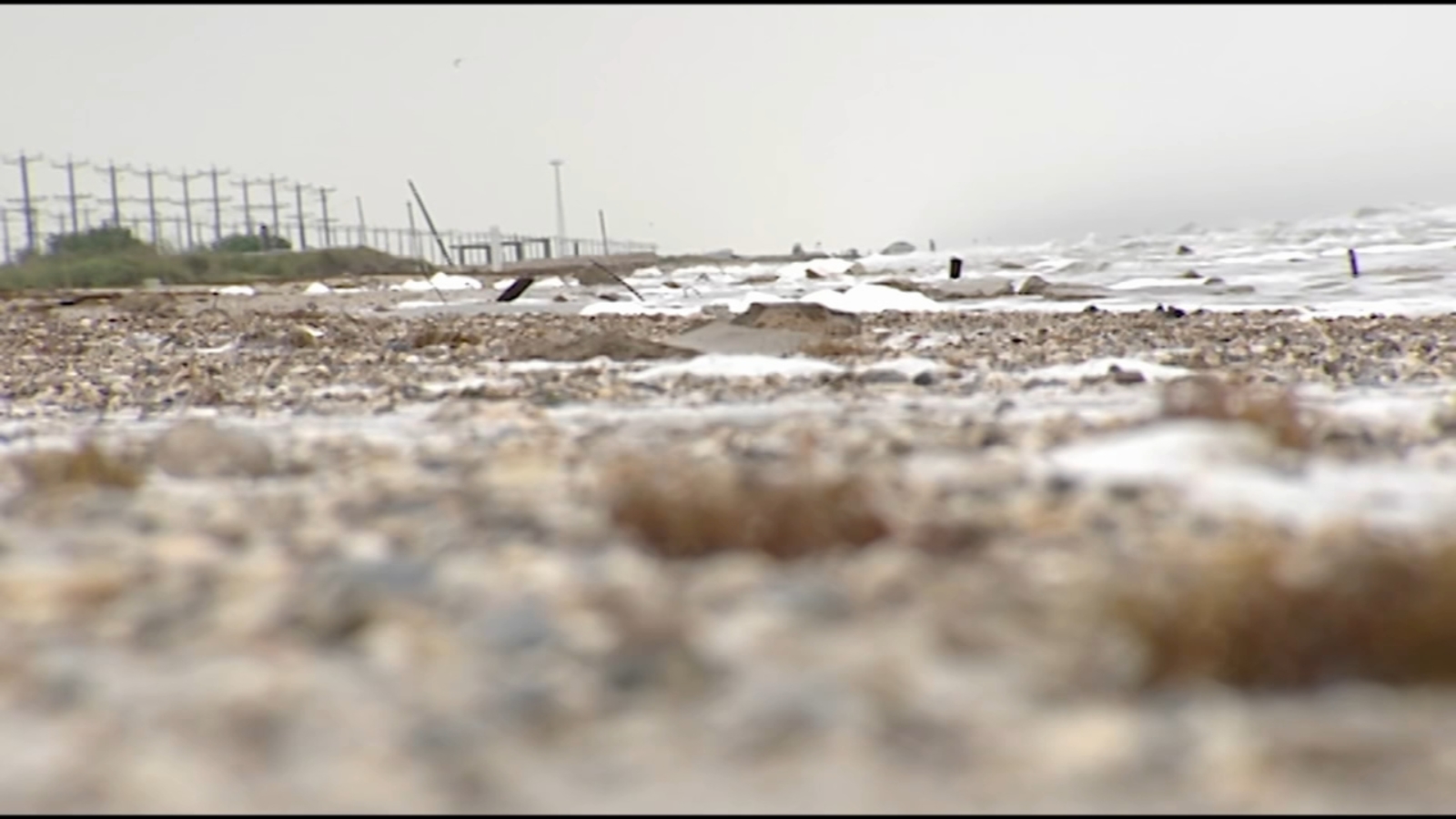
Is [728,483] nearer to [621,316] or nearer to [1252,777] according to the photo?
[1252,777]

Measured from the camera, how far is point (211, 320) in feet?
45.5

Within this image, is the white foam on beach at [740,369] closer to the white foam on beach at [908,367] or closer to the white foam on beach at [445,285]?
the white foam on beach at [908,367]

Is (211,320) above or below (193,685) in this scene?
above

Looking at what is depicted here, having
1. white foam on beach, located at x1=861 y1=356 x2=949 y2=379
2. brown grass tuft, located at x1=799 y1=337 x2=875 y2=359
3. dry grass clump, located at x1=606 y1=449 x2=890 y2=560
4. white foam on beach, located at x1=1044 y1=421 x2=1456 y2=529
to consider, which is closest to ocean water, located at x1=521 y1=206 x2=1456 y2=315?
brown grass tuft, located at x1=799 y1=337 x2=875 y2=359

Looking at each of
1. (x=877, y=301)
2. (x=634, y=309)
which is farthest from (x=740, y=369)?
(x=634, y=309)

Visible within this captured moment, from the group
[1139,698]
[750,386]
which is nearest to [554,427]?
[750,386]

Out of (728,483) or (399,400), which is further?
(399,400)

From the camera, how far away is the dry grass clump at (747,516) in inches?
95.0

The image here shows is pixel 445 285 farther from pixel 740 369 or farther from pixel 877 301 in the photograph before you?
pixel 740 369

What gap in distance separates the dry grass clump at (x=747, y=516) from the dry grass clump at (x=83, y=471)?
1429mm

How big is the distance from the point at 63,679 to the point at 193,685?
216 millimetres

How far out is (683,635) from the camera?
2.02 meters

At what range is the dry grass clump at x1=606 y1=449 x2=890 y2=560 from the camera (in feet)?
7.92

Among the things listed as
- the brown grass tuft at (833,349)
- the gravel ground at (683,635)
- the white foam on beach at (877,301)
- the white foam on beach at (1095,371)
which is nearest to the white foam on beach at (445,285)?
the white foam on beach at (877,301)
